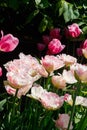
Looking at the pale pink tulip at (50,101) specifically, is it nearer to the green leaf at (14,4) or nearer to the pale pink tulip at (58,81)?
the pale pink tulip at (58,81)

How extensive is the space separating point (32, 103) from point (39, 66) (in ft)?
1.10

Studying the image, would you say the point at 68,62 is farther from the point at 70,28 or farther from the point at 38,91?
the point at 70,28

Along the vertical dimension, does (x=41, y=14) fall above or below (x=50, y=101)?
below

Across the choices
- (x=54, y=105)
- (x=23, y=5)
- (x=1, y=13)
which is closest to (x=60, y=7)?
(x=23, y=5)

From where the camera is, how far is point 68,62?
2299 millimetres

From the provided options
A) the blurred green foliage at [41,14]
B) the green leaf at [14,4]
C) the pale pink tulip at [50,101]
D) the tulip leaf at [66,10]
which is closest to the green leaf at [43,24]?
the blurred green foliage at [41,14]

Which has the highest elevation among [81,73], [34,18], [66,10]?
[81,73]

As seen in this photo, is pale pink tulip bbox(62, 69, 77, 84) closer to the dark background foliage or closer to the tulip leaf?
the dark background foliage

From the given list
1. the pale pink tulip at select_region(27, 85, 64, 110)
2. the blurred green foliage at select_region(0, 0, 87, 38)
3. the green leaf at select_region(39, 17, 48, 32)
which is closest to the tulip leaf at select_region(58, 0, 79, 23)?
the blurred green foliage at select_region(0, 0, 87, 38)

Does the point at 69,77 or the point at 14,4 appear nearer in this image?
the point at 69,77

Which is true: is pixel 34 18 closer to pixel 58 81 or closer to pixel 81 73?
pixel 58 81

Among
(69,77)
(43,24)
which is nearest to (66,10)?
(43,24)

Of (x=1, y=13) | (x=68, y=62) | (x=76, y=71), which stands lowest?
(x=1, y=13)

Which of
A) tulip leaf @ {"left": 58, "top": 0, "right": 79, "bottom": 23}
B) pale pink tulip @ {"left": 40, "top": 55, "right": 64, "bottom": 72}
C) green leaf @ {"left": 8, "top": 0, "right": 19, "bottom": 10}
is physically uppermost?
pale pink tulip @ {"left": 40, "top": 55, "right": 64, "bottom": 72}
